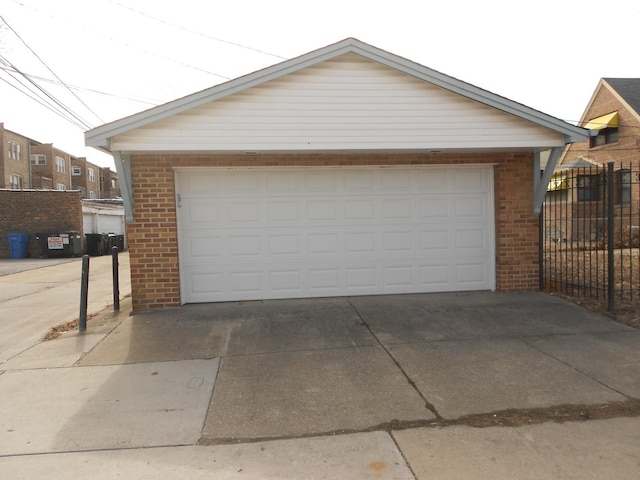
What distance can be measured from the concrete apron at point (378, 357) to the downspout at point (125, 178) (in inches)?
65.0

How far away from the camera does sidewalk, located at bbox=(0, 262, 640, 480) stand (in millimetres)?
3098

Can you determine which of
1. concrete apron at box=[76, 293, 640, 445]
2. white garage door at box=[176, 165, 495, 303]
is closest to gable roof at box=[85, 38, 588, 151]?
white garage door at box=[176, 165, 495, 303]

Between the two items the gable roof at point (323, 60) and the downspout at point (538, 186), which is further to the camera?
the downspout at point (538, 186)

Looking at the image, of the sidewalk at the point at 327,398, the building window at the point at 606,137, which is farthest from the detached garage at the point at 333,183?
the building window at the point at 606,137

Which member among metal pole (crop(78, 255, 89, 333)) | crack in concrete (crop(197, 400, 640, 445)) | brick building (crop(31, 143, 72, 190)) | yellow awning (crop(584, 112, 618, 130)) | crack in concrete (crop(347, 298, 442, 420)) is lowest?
crack in concrete (crop(197, 400, 640, 445))

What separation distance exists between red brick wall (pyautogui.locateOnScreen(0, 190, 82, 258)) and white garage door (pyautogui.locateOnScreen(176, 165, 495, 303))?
20.0 metres

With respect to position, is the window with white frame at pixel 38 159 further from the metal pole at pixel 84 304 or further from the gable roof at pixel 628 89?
the gable roof at pixel 628 89

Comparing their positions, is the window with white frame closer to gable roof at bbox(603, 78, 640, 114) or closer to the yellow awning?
the yellow awning

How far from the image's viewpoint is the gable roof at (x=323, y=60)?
247 inches

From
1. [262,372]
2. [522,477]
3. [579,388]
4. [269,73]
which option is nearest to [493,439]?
[522,477]

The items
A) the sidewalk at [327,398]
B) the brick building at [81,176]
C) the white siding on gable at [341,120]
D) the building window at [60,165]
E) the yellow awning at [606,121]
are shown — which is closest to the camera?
the sidewalk at [327,398]

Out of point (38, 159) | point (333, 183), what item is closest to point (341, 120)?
point (333, 183)

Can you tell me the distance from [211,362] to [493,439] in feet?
9.63

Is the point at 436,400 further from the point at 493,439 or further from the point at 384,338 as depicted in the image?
the point at 384,338
